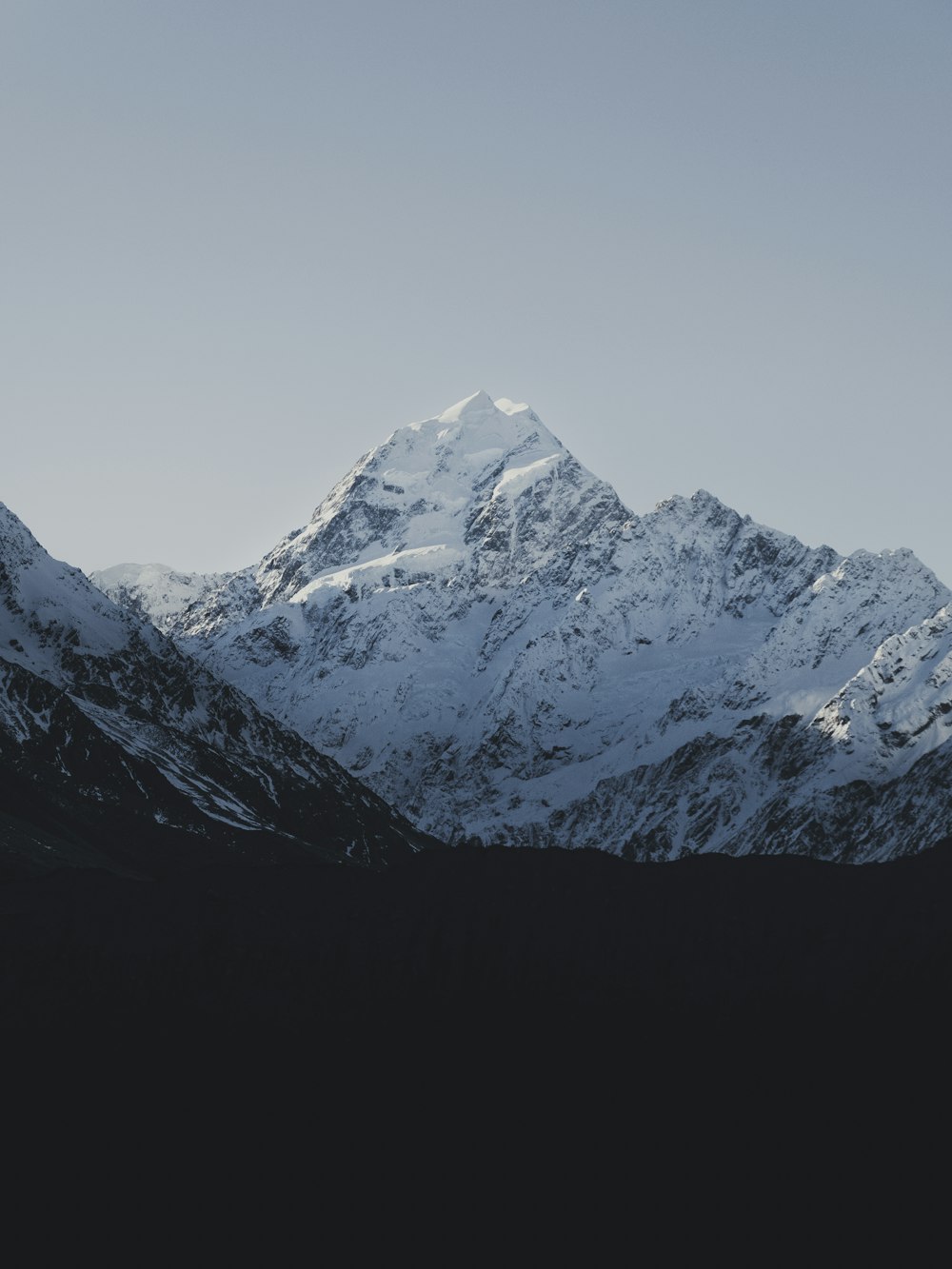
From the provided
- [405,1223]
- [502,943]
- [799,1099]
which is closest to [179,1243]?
[405,1223]

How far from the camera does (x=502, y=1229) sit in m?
136

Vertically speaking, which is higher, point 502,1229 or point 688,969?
point 688,969

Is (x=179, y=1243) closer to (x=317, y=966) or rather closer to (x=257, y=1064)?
(x=257, y=1064)

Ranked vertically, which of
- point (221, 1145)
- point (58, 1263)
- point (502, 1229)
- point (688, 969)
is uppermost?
point (688, 969)

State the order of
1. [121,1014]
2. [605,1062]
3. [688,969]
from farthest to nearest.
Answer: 1. [688,969]
2. [121,1014]
3. [605,1062]

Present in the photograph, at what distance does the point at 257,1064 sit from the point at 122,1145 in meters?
20.1

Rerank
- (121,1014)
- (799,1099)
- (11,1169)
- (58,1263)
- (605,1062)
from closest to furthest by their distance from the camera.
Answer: (58,1263)
(11,1169)
(799,1099)
(605,1062)
(121,1014)

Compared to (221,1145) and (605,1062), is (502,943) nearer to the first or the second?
(605,1062)

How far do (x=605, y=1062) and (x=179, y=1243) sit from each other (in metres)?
48.3

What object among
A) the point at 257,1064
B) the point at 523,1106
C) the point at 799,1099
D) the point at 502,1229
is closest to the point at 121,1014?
the point at 257,1064

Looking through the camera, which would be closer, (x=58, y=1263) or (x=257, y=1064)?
(x=58, y=1263)

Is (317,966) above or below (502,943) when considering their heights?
below

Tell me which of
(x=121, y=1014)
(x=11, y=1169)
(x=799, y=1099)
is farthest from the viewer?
(x=121, y=1014)

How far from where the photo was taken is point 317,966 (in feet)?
629
